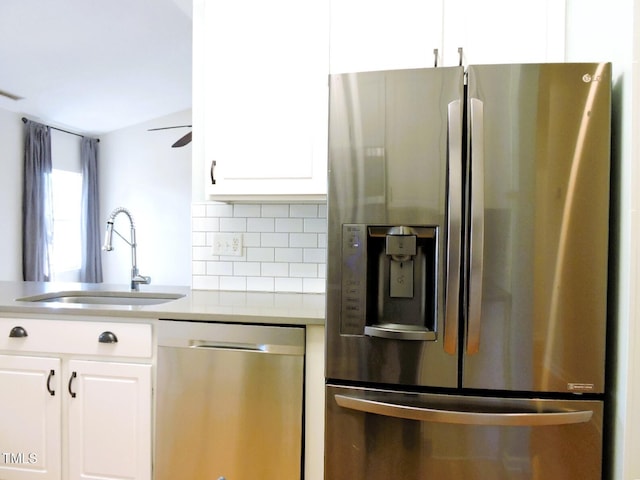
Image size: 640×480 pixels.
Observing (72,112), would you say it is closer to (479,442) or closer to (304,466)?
(304,466)

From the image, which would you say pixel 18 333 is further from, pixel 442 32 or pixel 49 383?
pixel 442 32

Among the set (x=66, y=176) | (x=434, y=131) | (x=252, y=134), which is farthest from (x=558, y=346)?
(x=66, y=176)

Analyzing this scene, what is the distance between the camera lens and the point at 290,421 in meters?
1.31

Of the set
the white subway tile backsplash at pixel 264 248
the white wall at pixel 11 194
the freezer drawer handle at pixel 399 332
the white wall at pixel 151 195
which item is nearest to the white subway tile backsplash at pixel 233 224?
the white subway tile backsplash at pixel 264 248

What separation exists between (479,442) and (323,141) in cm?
116

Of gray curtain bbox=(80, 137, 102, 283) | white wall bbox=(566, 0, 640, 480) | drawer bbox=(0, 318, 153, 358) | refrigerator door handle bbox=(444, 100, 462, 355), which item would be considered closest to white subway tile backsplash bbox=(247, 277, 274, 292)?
drawer bbox=(0, 318, 153, 358)

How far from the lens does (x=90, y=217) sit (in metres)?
5.28

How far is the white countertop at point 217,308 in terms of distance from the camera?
52.1 inches

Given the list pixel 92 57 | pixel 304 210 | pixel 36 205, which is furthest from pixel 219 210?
pixel 36 205

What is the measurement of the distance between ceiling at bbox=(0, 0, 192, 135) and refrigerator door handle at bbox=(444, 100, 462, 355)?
2721 millimetres

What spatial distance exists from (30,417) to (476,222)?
1.74 metres

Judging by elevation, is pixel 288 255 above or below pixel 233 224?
below

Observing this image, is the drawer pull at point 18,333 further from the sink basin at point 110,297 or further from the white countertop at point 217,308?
the sink basin at point 110,297

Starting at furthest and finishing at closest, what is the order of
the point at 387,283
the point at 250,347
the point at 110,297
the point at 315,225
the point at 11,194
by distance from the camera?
1. the point at 11,194
2. the point at 110,297
3. the point at 315,225
4. the point at 250,347
5. the point at 387,283
